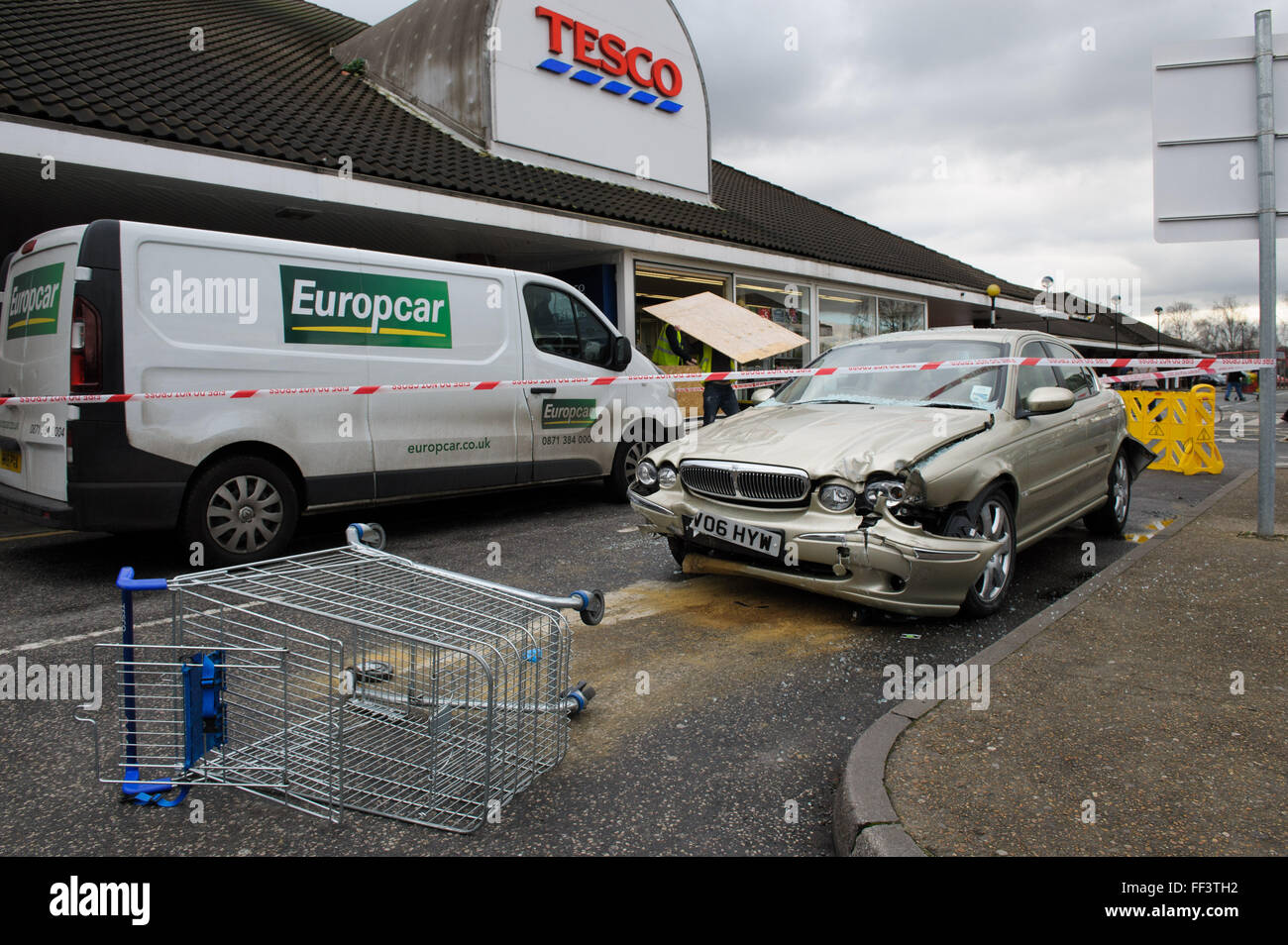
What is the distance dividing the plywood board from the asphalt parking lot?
5134 mm

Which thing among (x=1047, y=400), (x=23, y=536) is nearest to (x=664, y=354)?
(x=23, y=536)

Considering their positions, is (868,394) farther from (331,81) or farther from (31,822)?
(331,81)

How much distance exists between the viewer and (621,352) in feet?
26.9

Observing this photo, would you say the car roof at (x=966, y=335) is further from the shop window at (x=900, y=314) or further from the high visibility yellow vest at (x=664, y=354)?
the shop window at (x=900, y=314)

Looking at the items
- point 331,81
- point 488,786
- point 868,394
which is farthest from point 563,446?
point 331,81

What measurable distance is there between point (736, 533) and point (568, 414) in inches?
145

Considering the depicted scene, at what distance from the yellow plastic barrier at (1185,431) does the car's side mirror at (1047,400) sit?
7287 millimetres

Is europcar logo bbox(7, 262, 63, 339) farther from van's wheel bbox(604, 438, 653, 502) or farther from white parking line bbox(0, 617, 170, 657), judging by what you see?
van's wheel bbox(604, 438, 653, 502)

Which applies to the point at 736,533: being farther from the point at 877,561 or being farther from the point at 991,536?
the point at 991,536

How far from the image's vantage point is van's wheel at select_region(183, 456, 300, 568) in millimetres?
5543

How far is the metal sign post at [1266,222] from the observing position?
6250mm

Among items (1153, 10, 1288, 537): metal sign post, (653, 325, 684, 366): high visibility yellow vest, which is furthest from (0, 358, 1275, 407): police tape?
(653, 325, 684, 366): high visibility yellow vest

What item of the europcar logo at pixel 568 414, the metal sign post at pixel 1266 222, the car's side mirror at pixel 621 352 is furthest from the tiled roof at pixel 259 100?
the metal sign post at pixel 1266 222
